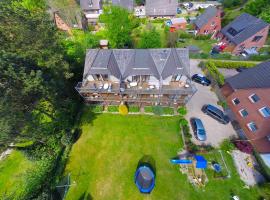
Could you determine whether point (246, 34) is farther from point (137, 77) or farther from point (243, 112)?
point (137, 77)

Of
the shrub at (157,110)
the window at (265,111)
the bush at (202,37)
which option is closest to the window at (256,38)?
the bush at (202,37)

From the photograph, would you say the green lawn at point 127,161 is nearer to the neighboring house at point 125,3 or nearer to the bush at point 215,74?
the bush at point 215,74

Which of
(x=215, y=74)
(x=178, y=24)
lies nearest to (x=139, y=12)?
(x=178, y=24)

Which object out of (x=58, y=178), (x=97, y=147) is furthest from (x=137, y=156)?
(x=58, y=178)

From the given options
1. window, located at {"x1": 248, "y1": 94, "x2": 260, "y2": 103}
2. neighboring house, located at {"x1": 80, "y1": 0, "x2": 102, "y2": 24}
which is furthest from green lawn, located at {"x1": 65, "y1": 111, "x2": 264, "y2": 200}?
neighboring house, located at {"x1": 80, "y1": 0, "x2": 102, "y2": 24}

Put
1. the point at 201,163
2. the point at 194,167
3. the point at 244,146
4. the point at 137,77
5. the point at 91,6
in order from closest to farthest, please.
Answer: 1. the point at 201,163
2. the point at 194,167
3. the point at 244,146
4. the point at 137,77
5. the point at 91,6

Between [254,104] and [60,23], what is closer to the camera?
[254,104]

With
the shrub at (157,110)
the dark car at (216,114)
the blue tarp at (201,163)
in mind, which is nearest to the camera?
the blue tarp at (201,163)
